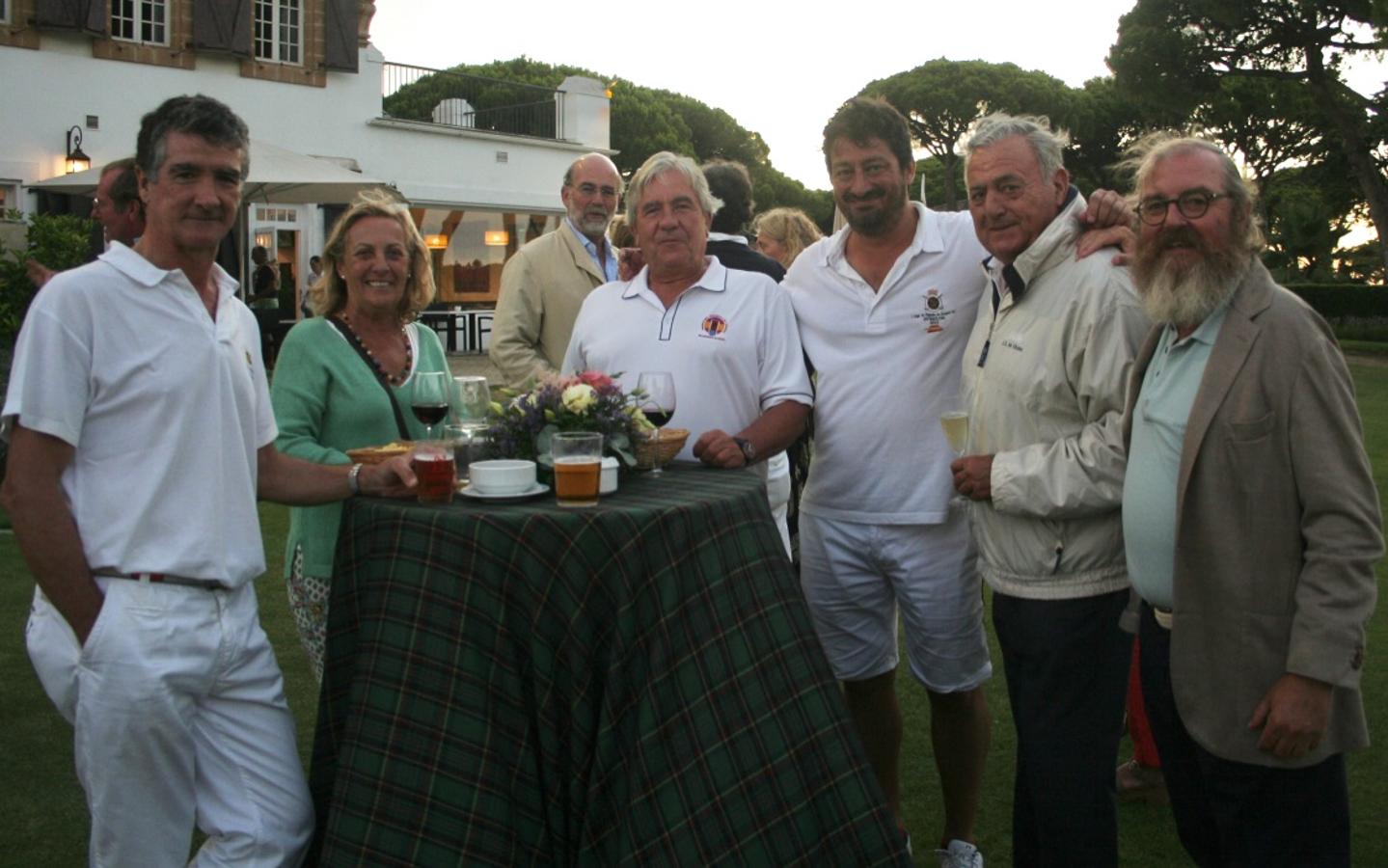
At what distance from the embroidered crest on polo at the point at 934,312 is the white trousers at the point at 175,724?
2.21m

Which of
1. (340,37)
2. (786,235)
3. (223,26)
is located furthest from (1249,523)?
(340,37)

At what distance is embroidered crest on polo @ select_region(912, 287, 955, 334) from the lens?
400cm

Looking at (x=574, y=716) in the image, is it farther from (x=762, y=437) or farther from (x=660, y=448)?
(x=762, y=437)

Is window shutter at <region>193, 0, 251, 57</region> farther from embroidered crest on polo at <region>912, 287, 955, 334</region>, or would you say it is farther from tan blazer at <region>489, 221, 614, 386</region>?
embroidered crest on polo at <region>912, 287, 955, 334</region>

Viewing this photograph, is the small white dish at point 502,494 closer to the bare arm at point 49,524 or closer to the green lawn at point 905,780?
the bare arm at point 49,524

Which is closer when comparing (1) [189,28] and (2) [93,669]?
(2) [93,669]

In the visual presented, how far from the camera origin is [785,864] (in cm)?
307

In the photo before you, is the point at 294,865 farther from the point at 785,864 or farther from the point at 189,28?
the point at 189,28

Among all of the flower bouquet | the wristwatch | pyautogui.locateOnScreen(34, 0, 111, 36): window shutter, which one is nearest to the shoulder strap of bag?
the flower bouquet

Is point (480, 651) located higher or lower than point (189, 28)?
lower

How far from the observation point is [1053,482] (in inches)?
129

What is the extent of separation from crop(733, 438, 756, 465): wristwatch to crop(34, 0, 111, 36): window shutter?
2364cm

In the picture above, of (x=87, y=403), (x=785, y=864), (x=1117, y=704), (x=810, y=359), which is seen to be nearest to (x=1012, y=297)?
(x=810, y=359)

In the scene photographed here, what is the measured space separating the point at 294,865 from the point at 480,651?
2.37 ft
